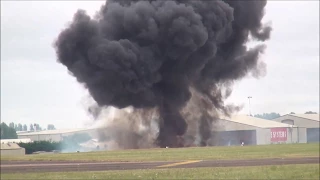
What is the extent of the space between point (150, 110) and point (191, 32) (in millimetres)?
12139

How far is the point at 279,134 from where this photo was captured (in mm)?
100188

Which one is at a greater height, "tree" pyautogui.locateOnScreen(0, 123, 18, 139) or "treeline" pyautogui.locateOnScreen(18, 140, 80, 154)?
"tree" pyautogui.locateOnScreen(0, 123, 18, 139)

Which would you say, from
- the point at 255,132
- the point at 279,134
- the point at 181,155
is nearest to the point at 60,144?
the point at 255,132

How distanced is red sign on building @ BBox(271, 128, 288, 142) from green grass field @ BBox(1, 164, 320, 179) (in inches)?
2742

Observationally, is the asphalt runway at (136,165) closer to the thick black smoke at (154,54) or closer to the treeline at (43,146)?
the thick black smoke at (154,54)

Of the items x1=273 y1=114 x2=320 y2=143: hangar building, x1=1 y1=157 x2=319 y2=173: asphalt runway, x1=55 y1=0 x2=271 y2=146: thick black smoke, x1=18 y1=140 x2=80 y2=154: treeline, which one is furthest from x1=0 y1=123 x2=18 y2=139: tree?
x1=1 y1=157 x2=319 y2=173: asphalt runway

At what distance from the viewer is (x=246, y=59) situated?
76.4m

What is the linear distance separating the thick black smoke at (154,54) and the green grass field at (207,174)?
3730 cm

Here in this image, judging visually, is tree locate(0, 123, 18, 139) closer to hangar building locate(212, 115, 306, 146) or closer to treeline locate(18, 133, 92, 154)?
treeline locate(18, 133, 92, 154)

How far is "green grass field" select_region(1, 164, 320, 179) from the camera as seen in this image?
84.0 ft

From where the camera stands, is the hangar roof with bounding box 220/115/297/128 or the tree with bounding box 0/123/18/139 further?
the hangar roof with bounding box 220/115/297/128

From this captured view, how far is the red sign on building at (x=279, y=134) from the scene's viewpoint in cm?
9819

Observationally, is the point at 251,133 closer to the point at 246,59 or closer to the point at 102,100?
the point at 246,59

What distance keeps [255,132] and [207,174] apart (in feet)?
234
